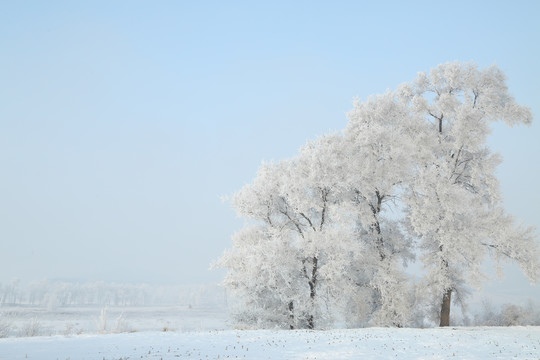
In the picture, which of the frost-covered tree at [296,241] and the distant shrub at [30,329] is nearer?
the distant shrub at [30,329]

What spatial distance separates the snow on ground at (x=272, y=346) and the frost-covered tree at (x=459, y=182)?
607 cm

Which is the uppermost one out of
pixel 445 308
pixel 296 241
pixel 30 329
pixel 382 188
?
pixel 382 188

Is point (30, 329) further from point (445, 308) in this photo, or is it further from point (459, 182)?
point (459, 182)

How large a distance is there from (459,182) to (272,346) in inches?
725

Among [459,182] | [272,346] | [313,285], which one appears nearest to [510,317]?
[459,182]

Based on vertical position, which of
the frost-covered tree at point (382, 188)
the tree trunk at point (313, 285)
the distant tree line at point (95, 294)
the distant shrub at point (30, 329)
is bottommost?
the distant tree line at point (95, 294)

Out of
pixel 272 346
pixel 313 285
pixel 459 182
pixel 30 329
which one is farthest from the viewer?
pixel 459 182

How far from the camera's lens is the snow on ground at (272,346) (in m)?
13.1

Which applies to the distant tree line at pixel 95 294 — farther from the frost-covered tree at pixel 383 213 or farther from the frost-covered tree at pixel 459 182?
the frost-covered tree at pixel 459 182

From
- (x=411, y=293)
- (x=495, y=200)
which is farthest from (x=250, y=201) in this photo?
(x=495, y=200)

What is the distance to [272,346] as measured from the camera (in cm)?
1520

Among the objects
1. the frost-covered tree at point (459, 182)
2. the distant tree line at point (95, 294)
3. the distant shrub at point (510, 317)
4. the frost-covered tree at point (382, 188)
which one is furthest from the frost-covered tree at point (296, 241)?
the distant tree line at point (95, 294)

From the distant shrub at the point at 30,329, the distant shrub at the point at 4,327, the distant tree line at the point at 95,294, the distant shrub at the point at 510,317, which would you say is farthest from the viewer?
the distant tree line at the point at 95,294

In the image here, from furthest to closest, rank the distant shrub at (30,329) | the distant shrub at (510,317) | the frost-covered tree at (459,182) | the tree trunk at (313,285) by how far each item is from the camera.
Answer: the distant shrub at (510,317) < the tree trunk at (313,285) < the frost-covered tree at (459,182) < the distant shrub at (30,329)
